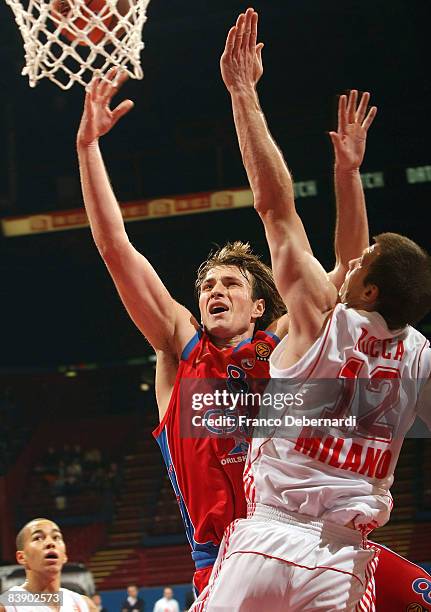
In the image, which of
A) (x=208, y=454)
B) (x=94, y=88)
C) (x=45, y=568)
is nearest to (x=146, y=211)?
(x=45, y=568)

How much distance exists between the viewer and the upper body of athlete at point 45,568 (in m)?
4.76

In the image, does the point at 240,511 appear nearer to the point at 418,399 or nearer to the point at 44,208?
the point at 418,399

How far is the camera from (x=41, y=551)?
4848 millimetres

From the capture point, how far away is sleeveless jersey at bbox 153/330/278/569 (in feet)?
9.37

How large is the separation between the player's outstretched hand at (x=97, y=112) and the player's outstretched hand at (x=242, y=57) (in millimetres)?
609

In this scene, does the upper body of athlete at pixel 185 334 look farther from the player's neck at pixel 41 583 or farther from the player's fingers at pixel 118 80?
the player's neck at pixel 41 583

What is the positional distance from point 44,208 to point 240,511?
13.3 meters

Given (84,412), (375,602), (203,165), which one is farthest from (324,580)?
(84,412)

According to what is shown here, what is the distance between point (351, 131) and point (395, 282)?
Result: 1220mm

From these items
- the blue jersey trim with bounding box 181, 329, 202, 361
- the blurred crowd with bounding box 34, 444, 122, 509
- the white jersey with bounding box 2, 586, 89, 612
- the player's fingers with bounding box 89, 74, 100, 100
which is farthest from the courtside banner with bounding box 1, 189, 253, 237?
the blue jersey trim with bounding box 181, 329, 202, 361

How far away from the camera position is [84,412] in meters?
16.9

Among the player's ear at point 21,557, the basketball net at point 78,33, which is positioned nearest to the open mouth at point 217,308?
the basketball net at point 78,33

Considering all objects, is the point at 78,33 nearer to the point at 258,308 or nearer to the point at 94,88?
the point at 94,88

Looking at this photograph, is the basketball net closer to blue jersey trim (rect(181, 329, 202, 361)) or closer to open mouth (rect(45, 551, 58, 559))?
blue jersey trim (rect(181, 329, 202, 361))
